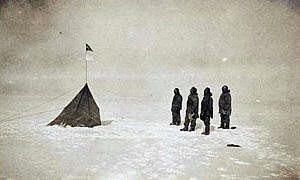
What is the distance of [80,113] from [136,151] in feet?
3.42

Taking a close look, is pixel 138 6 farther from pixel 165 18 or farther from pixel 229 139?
pixel 229 139

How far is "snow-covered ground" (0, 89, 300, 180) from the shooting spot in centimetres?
225

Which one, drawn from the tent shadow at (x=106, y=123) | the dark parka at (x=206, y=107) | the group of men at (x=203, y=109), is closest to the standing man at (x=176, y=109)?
the group of men at (x=203, y=109)

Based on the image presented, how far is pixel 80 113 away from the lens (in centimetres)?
333

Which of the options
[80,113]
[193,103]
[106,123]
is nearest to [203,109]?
[193,103]

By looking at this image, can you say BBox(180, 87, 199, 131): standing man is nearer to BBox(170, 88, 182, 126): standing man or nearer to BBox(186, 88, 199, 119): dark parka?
BBox(186, 88, 199, 119): dark parka

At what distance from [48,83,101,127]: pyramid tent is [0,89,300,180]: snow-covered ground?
0.35ft

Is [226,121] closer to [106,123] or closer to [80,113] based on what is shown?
[106,123]

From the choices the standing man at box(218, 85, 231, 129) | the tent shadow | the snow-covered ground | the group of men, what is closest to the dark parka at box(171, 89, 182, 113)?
the group of men

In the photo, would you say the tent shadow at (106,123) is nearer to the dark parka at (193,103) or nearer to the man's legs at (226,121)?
the dark parka at (193,103)

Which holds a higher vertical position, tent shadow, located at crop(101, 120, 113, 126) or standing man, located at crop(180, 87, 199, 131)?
standing man, located at crop(180, 87, 199, 131)

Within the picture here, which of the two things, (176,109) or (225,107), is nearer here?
(225,107)

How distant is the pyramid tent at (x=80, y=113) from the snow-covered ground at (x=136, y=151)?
107 millimetres

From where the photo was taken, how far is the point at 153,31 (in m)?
3.28
